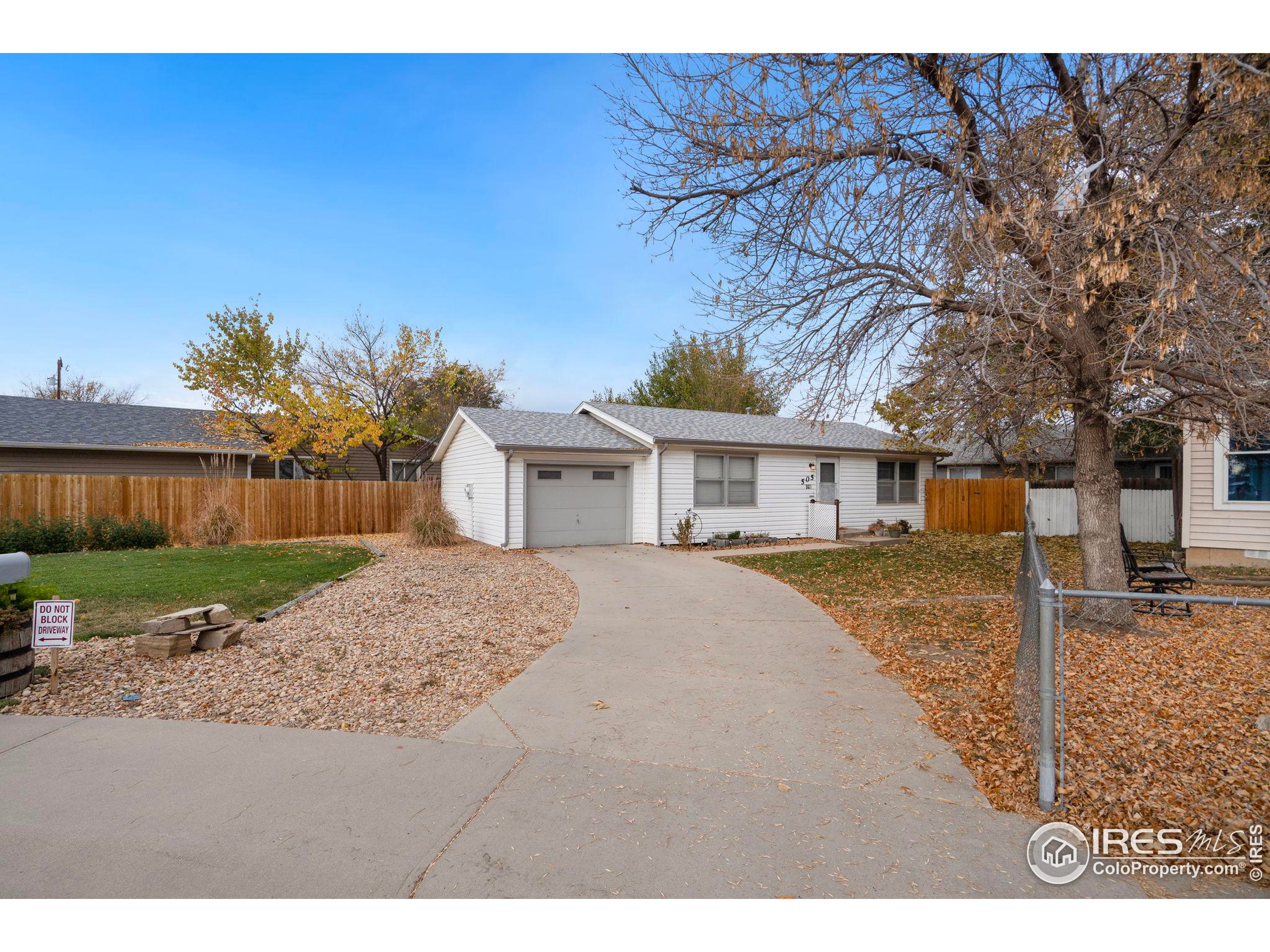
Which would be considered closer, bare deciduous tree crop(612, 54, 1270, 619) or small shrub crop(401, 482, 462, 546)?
bare deciduous tree crop(612, 54, 1270, 619)

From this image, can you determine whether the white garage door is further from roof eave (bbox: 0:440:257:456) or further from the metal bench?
roof eave (bbox: 0:440:257:456)

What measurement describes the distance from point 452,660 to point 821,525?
13.8m

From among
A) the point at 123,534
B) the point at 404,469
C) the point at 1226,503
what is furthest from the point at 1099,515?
the point at 404,469

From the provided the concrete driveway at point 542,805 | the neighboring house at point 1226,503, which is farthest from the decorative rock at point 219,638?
the neighboring house at point 1226,503

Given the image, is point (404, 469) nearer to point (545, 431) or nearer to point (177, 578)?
point (545, 431)

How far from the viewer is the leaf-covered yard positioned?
344 cm

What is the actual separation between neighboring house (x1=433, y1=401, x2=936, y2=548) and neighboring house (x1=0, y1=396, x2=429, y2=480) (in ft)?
30.9

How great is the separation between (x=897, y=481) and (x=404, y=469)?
19.9 m

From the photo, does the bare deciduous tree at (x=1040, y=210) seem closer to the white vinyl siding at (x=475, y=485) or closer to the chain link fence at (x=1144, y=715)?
the chain link fence at (x=1144, y=715)

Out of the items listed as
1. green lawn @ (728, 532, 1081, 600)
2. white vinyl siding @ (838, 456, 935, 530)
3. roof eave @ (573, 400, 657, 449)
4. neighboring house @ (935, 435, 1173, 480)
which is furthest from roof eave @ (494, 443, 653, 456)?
neighboring house @ (935, 435, 1173, 480)

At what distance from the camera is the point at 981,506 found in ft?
65.8

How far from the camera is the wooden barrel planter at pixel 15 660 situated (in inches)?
195

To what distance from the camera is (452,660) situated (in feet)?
20.0

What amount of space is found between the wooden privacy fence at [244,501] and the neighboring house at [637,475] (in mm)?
2793
